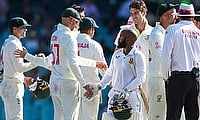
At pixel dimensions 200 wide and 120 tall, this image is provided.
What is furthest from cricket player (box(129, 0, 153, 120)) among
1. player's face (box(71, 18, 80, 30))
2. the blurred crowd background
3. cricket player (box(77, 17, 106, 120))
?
the blurred crowd background

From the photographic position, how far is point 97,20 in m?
13.9

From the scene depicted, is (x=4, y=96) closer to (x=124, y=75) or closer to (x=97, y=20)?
(x=124, y=75)

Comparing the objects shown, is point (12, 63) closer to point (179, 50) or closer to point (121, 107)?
point (121, 107)

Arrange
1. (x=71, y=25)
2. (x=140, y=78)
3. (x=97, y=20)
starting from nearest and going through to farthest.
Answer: (x=140, y=78) < (x=71, y=25) < (x=97, y=20)

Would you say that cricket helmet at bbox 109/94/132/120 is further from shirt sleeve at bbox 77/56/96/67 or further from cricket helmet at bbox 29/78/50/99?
cricket helmet at bbox 29/78/50/99

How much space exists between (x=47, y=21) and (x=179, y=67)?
5799 mm

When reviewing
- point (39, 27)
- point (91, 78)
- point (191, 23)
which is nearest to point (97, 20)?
point (39, 27)

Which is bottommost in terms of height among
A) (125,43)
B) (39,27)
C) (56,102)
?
(56,102)

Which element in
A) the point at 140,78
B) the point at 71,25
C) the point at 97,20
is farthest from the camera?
the point at 97,20

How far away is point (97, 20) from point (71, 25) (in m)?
3.76

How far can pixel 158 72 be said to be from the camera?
9.99m

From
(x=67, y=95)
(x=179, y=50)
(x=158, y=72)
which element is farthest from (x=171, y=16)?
(x=67, y=95)

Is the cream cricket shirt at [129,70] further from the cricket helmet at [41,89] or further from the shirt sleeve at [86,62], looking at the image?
the cricket helmet at [41,89]

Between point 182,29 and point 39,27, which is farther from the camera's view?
point 39,27
